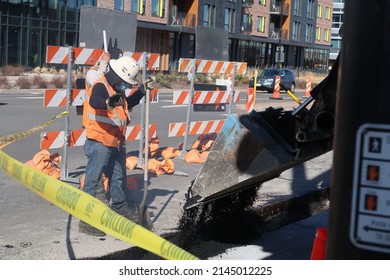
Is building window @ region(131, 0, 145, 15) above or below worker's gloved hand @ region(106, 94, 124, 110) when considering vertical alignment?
above

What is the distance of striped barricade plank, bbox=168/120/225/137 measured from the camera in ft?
35.4

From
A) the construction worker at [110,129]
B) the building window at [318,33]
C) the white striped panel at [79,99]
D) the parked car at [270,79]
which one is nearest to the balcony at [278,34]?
the building window at [318,33]

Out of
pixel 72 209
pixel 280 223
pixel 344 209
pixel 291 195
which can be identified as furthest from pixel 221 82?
pixel 344 209

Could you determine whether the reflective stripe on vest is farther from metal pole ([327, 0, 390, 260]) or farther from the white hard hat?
metal pole ([327, 0, 390, 260])

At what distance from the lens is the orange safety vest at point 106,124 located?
653 centimetres

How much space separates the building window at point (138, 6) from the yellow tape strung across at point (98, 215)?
44091 mm

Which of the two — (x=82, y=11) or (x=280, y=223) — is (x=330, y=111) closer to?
(x=280, y=223)

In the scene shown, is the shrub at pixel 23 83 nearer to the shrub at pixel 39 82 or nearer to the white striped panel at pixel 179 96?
the shrub at pixel 39 82

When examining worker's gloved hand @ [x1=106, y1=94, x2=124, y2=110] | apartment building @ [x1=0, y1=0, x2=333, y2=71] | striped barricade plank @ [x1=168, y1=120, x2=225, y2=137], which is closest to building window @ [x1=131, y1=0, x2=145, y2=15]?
apartment building @ [x1=0, y1=0, x2=333, y2=71]

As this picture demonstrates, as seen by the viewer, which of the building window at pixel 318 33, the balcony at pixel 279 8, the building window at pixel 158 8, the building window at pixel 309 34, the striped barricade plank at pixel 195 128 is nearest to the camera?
the striped barricade plank at pixel 195 128

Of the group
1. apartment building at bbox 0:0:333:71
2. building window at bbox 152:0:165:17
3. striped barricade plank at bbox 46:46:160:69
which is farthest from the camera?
building window at bbox 152:0:165:17

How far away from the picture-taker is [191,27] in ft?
173

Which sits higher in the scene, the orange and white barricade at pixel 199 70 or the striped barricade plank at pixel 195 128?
the orange and white barricade at pixel 199 70

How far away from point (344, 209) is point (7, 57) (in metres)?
39.4
